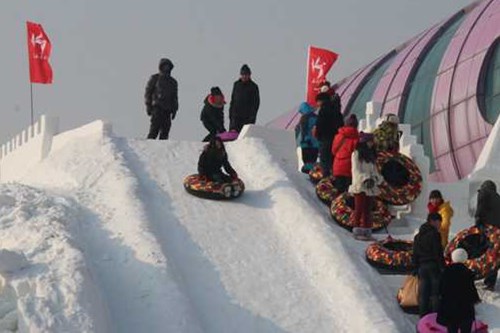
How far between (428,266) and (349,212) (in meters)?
2.39

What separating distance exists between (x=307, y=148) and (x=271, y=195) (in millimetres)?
2814

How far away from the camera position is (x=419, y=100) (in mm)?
30703

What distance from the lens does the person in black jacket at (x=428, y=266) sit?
10320 millimetres

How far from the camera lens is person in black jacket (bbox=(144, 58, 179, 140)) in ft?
53.1

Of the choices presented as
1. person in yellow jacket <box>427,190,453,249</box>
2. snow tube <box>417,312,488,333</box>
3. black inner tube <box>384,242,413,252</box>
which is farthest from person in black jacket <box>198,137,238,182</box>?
snow tube <box>417,312,488,333</box>

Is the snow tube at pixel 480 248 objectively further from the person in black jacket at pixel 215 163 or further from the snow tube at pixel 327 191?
the person in black jacket at pixel 215 163

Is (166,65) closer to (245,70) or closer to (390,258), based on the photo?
(245,70)

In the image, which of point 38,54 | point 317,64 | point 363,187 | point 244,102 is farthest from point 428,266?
point 317,64

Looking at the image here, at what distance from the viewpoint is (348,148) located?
13266 mm

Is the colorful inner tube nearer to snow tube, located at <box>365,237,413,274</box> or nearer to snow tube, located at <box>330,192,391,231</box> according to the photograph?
snow tube, located at <box>330,192,391,231</box>

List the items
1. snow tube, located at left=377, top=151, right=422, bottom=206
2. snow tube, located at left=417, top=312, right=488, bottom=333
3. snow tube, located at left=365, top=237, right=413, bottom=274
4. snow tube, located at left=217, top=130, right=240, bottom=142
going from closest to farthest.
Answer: snow tube, located at left=417, top=312, right=488, bottom=333, snow tube, located at left=365, top=237, right=413, bottom=274, snow tube, located at left=377, top=151, right=422, bottom=206, snow tube, located at left=217, top=130, right=240, bottom=142

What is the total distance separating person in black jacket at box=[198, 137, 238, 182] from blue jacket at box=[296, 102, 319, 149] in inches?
96.9

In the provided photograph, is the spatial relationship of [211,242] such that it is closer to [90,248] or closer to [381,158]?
[90,248]

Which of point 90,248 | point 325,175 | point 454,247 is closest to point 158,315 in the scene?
point 90,248
